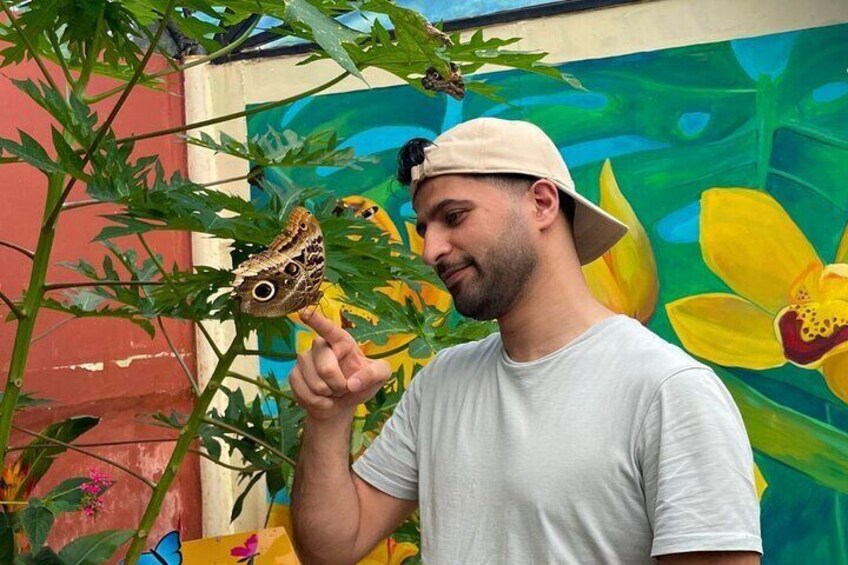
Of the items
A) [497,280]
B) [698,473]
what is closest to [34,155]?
[497,280]

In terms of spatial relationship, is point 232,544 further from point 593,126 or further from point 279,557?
point 593,126

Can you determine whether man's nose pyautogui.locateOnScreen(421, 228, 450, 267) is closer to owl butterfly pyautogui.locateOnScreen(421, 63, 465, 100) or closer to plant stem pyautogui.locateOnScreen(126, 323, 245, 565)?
owl butterfly pyautogui.locateOnScreen(421, 63, 465, 100)

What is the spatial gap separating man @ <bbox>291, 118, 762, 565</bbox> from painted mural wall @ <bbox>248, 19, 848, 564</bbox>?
1.33m

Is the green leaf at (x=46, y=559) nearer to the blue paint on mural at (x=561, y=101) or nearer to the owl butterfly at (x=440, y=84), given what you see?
the owl butterfly at (x=440, y=84)

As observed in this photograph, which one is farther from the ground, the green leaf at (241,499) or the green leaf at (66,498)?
the green leaf at (66,498)

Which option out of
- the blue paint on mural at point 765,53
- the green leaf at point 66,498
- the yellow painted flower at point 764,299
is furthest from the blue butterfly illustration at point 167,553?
the blue paint on mural at point 765,53

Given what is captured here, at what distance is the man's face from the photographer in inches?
48.1

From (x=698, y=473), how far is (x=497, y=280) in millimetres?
345

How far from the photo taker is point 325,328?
3.45ft

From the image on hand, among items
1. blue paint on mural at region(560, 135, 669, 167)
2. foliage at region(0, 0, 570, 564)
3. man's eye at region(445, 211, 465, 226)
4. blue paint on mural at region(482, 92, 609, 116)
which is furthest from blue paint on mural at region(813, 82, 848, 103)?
man's eye at region(445, 211, 465, 226)

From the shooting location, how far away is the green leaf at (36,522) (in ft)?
5.05

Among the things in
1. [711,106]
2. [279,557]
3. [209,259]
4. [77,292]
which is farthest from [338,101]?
[279,557]

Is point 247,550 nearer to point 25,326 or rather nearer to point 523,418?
point 25,326

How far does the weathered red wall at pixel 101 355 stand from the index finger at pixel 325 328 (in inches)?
44.6
